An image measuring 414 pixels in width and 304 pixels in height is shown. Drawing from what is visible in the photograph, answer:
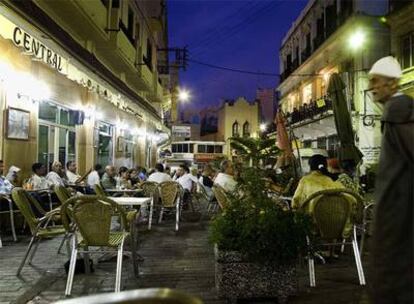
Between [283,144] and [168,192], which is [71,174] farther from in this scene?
[283,144]

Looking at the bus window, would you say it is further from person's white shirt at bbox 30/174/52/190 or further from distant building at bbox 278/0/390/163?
person's white shirt at bbox 30/174/52/190

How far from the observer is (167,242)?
25.1 feet

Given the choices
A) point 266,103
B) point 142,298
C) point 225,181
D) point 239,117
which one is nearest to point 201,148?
point 239,117

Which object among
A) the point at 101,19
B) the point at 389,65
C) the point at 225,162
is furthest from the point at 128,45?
the point at 389,65

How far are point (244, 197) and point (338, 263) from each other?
2187 mm

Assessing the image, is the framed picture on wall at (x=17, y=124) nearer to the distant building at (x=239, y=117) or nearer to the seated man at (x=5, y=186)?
the seated man at (x=5, y=186)

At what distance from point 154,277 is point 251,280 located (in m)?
1.45

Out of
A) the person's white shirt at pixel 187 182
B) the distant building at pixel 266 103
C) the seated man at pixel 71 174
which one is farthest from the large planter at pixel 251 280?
the distant building at pixel 266 103

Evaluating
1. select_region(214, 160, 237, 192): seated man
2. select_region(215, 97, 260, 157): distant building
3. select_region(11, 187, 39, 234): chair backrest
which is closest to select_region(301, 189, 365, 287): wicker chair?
select_region(214, 160, 237, 192): seated man

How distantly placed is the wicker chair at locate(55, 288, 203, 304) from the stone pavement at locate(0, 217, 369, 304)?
9.85ft

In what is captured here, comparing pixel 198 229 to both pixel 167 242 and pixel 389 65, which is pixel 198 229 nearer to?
pixel 167 242

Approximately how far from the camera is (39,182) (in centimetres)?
871

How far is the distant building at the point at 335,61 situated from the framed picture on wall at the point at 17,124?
450 inches

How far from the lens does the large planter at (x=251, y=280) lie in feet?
14.3
